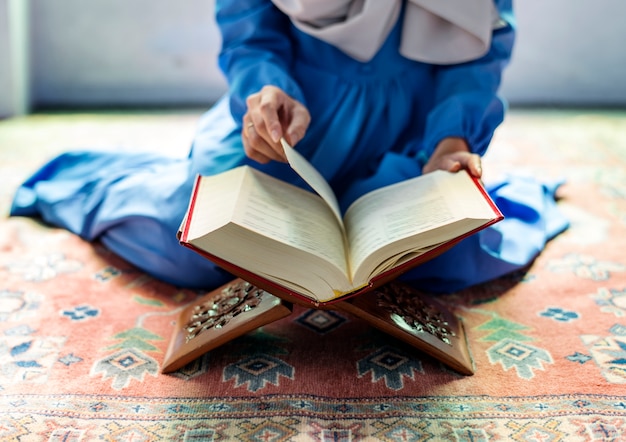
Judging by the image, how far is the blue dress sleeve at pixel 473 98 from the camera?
4.10 feet

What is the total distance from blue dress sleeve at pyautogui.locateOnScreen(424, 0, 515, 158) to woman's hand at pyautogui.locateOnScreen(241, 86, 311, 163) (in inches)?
11.6

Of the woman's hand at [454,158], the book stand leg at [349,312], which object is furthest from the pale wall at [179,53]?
the book stand leg at [349,312]

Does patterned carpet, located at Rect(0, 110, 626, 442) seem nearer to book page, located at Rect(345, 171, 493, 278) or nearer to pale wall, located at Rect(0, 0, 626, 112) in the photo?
book page, located at Rect(345, 171, 493, 278)

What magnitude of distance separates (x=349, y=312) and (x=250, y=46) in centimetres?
55

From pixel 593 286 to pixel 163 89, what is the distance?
5.87 feet

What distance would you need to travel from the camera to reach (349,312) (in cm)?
98

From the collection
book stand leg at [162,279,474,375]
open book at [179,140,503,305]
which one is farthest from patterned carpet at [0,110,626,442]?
open book at [179,140,503,305]

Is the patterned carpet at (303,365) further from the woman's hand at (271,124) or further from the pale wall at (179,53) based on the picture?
the pale wall at (179,53)

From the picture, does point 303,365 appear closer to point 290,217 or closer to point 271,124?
point 290,217

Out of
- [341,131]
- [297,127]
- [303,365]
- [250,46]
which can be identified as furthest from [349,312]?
[250,46]

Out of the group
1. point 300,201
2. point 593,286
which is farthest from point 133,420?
point 593,286

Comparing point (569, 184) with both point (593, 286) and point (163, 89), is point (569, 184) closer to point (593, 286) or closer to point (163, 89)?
point (593, 286)

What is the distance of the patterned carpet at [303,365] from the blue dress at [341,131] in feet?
0.17

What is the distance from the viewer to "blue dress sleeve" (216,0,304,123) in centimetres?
123
